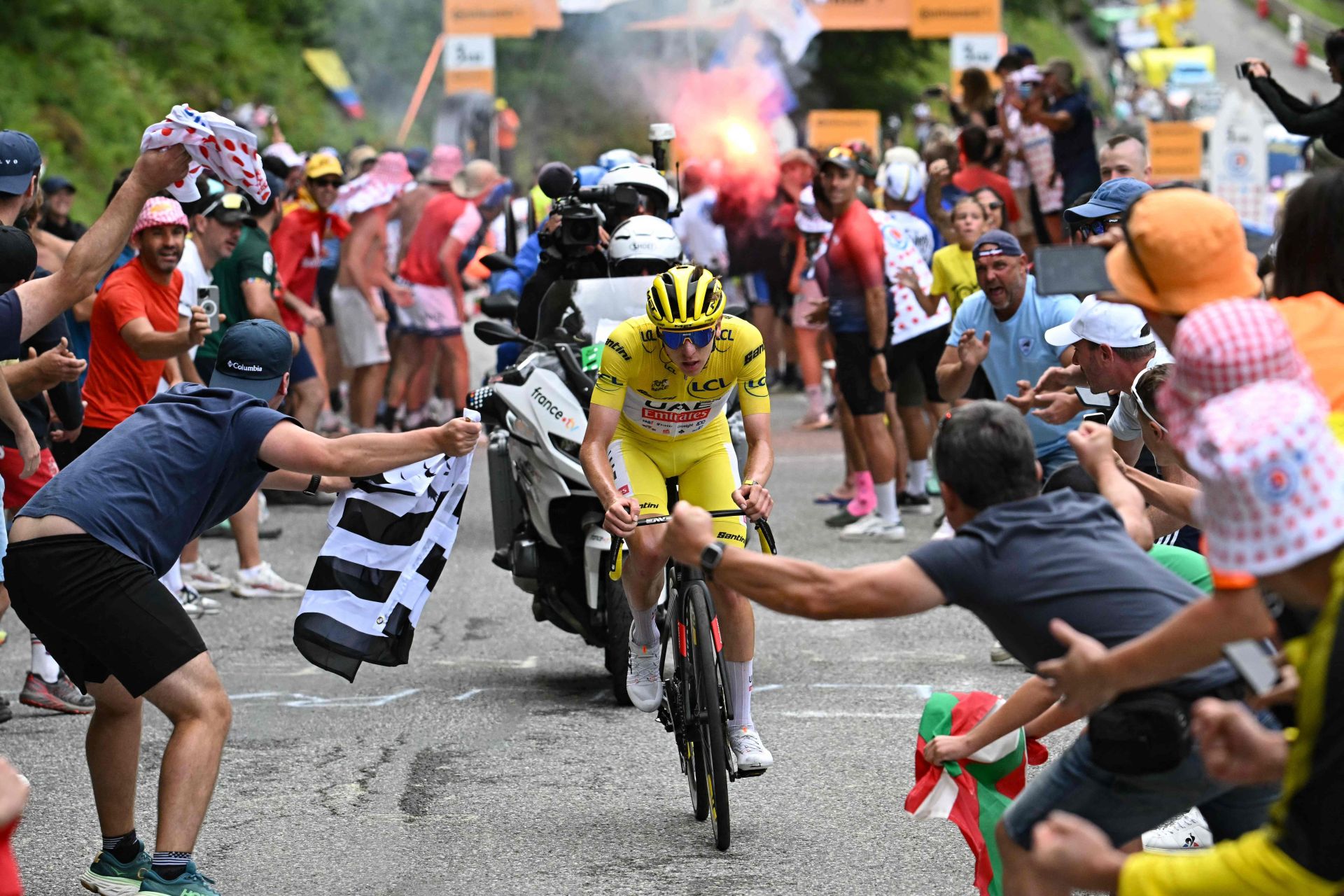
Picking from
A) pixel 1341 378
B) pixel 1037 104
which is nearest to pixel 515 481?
pixel 1341 378

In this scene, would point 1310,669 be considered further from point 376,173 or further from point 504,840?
point 376,173

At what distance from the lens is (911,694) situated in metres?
7.38

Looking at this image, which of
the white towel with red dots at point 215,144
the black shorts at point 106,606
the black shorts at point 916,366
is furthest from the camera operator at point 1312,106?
the black shorts at point 106,606

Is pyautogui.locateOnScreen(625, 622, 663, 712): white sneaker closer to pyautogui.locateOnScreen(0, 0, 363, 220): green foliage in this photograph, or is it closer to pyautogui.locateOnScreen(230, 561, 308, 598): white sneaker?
pyautogui.locateOnScreen(230, 561, 308, 598): white sneaker

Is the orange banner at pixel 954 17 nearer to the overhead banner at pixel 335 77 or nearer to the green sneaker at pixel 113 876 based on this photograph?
the overhead banner at pixel 335 77

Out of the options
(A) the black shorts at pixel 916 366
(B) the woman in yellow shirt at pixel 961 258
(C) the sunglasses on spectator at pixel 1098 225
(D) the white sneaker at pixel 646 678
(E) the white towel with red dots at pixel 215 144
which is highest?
(E) the white towel with red dots at pixel 215 144

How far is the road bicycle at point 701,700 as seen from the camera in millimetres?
5441

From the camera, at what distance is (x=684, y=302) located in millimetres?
6051

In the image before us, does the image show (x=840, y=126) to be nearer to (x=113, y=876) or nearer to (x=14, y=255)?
(x=14, y=255)

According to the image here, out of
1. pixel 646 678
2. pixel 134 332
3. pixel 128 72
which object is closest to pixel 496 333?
pixel 134 332

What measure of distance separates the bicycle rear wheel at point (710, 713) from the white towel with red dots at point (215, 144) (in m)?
1.91

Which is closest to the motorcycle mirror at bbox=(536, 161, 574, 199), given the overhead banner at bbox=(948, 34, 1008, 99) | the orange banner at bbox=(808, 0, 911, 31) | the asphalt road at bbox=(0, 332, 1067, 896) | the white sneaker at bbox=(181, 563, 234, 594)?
the asphalt road at bbox=(0, 332, 1067, 896)

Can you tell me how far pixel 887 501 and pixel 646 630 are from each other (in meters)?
4.87

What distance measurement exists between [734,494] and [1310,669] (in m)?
3.04
